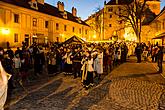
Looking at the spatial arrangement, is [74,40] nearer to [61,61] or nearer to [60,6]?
[61,61]

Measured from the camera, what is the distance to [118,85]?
1467 centimetres

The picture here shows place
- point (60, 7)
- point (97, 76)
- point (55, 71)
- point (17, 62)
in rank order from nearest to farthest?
point (17, 62) < point (97, 76) < point (55, 71) < point (60, 7)

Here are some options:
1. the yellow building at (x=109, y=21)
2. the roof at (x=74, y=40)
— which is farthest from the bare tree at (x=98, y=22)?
the roof at (x=74, y=40)

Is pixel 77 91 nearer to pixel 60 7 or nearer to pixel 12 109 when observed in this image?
pixel 12 109

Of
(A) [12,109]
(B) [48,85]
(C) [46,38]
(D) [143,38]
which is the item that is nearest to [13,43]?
(C) [46,38]

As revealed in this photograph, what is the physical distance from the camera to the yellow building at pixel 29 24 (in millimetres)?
34812

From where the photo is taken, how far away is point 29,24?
4025cm

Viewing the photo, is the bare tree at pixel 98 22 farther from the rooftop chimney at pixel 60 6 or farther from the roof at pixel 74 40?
the roof at pixel 74 40

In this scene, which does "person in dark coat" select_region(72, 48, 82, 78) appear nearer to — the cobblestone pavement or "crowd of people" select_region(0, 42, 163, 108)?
"crowd of people" select_region(0, 42, 163, 108)

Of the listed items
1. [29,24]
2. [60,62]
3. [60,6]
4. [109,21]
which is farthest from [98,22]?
[60,62]

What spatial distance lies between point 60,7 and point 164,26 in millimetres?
20477

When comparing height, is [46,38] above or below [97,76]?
above

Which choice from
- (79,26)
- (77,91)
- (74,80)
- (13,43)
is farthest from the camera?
(79,26)

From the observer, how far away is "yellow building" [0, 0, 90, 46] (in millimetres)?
34812
